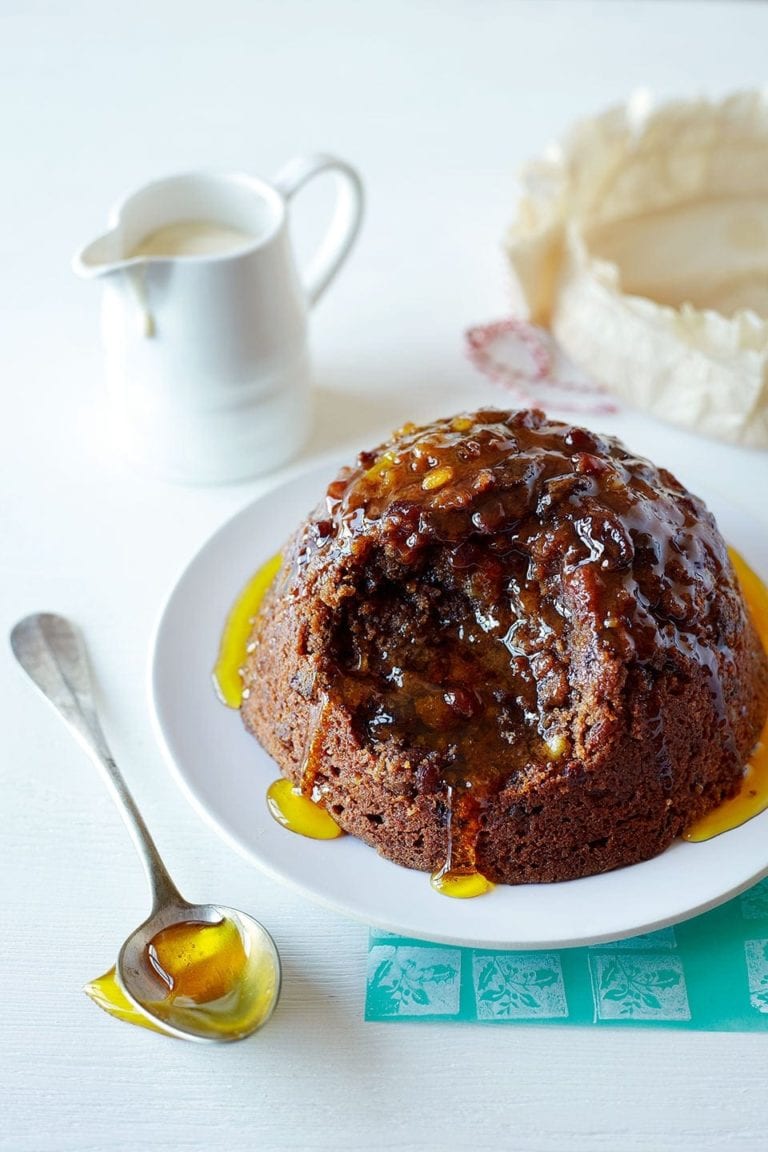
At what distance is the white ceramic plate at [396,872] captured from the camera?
1.44 metres

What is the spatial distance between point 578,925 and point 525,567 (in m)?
0.45

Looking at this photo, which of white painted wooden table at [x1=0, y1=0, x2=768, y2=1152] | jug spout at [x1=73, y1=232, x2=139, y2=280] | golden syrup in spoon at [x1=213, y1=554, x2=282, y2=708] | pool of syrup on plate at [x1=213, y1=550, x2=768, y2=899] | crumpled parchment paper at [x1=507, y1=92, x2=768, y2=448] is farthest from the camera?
crumpled parchment paper at [x1=507, y1=92, x2=768, y2=448]

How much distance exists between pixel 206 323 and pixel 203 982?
1.16 meters

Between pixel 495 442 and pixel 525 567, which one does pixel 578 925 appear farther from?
pixel 495 442

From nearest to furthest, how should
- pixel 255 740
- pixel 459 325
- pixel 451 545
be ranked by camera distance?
pixel 451 545 < pixel 255 740 < pixel 459 325

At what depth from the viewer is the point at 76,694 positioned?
1.93 meters

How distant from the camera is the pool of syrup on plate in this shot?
5.04 ft

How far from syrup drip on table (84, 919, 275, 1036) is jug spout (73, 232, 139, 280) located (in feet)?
3.65

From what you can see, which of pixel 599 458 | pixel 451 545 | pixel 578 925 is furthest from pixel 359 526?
pixel 578 925

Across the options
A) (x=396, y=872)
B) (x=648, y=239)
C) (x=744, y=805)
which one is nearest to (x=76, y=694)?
(x=396, y=872)

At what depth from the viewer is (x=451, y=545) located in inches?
61.9

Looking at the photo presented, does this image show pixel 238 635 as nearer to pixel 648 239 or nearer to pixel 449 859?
pixel 449 859

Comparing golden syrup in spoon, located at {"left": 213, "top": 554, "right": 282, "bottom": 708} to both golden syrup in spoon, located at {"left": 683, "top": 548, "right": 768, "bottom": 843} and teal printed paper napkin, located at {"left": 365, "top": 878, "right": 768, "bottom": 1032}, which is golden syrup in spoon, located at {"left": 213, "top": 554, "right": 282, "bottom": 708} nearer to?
teal printed paper napkin, located at {"left": 365, "top": 878, "right": 768, "bottom": 1032}

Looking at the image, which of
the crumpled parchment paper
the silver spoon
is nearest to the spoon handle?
the silver spoon
